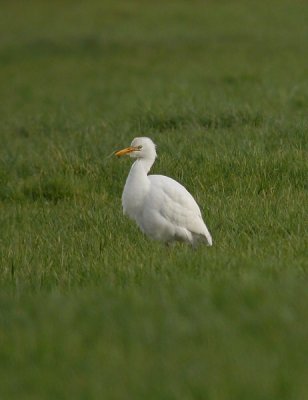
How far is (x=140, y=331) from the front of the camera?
14.6 feet

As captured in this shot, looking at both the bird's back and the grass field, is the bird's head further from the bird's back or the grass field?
the grass field

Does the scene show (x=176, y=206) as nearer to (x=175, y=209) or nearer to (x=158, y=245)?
(x=175, y=209)

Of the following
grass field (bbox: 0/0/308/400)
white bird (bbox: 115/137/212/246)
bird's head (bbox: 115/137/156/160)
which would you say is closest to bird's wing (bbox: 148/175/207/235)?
white bird (bbox: 115/137/212/246)

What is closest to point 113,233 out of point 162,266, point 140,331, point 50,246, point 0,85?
point 50,246

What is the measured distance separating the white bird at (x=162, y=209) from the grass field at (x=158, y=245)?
0.64ft

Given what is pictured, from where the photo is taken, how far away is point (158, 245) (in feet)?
23.2

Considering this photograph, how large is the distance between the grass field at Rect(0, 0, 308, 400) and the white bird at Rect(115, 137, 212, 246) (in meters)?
0.19

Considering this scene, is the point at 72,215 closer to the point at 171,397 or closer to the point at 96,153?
the point at 96,153

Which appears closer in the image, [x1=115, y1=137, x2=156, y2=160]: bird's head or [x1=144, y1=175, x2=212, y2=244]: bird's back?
[x1=144, y1=175, x2=212, y2=244]: bird's back

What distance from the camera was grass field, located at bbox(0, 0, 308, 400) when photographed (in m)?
4.05

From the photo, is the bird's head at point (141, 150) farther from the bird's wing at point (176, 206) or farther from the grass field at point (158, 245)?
the grass field at point (158, 245)

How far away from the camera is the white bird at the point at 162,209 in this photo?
7.29 meters

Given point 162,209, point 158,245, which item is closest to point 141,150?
point 162,209

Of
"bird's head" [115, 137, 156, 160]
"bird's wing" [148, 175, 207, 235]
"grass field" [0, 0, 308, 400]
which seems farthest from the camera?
"bird's head" [115, 137, 156, 160]
